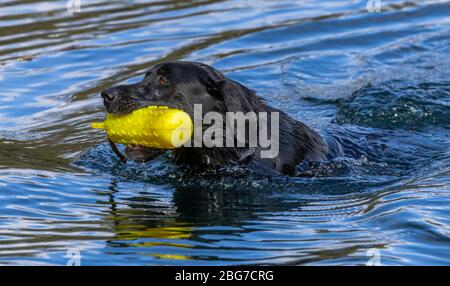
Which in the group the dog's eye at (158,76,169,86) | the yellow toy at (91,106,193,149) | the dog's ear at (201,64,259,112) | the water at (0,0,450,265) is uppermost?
the dog's eye at (158,76,169,86)

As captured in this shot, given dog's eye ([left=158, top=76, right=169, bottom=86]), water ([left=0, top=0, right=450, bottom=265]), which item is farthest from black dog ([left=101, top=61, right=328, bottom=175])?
water ([left=0, top=0, right=450, bottom=265])

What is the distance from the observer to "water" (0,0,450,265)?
20.4 ft

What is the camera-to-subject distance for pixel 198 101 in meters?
7.45

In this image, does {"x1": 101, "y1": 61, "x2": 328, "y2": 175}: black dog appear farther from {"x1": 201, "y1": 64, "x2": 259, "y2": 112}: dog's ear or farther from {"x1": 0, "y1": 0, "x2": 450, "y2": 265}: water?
{"x1": 0, "y1": 0, "x2": 450, "y2": 265}: water

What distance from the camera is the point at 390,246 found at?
6.04 meters

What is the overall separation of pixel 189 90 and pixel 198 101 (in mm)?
109

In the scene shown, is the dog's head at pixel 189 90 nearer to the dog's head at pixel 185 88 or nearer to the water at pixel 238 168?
the dog's head at pixel 185 88

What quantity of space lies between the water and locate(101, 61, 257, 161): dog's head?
0.57m

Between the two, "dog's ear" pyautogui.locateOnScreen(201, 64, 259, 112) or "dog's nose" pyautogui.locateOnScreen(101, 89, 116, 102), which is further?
"dog's ear" pyautogui.locateOnScreen(201, 64, 259, 112)

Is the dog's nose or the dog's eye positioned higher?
the dog's eye

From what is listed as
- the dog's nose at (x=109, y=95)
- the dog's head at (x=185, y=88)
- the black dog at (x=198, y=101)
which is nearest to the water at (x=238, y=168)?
the black dog at (x=198, y=101)

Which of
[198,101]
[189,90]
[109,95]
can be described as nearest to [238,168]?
[198,101]

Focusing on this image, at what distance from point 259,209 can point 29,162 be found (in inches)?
98.5

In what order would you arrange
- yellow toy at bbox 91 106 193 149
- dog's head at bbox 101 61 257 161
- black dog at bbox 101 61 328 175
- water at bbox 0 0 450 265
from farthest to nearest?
dog's head at bbox 101 61 257 161 < black dog at bbox 101 61 328 175 < yellow toy at bbox 91 106 193 149 < water at bbox 0 0 450 265
